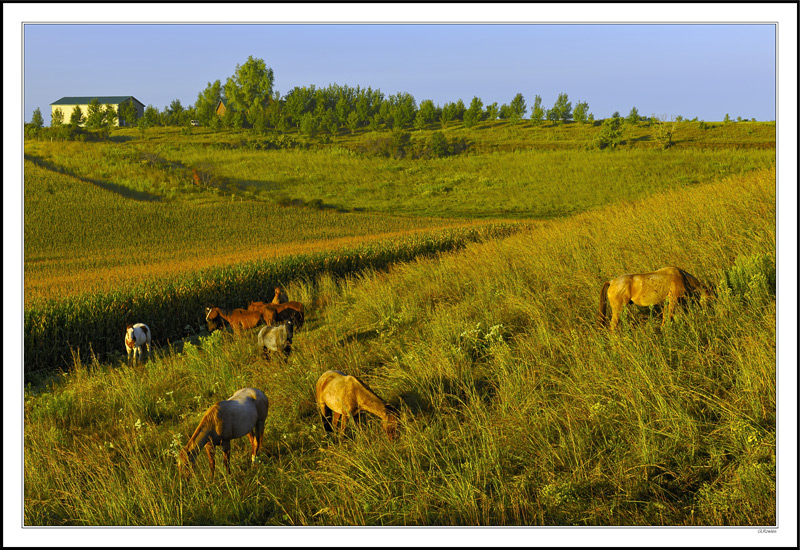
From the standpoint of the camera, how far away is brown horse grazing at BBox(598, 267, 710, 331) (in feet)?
16.2

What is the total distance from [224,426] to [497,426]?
2.05m

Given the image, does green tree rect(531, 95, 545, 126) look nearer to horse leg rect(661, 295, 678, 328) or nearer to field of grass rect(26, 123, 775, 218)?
field of grass rect(26, 123, 775, 218)

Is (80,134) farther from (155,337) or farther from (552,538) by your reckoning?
(552,538)

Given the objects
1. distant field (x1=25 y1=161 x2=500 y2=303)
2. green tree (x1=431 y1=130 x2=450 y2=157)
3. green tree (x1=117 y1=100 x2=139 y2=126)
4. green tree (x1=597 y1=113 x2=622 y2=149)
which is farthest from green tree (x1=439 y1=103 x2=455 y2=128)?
distant field (x1=25 y1=161 x2=500 y2=303)

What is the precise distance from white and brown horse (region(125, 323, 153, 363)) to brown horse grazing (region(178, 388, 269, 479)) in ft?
19.0

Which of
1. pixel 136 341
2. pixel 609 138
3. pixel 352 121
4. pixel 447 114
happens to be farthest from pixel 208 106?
pixel 136 341

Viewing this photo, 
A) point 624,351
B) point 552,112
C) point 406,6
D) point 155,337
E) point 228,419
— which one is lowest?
point 155,337

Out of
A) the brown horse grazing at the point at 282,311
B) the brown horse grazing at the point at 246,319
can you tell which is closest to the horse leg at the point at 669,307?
the brown horse grazing at the point at 282,311

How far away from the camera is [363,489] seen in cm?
365

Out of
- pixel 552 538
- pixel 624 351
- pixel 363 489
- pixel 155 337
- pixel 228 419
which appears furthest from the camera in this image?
pixel 155 337

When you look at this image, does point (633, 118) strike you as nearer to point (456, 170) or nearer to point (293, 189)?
point (456, 170)

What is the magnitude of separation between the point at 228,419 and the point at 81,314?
28.1 feet

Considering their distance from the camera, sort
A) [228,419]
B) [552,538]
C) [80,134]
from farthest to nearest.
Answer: [80,134] < [228,419] < [552,538]

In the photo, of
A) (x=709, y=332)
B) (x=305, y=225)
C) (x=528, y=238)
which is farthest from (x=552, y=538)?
(x=305, y=225)
